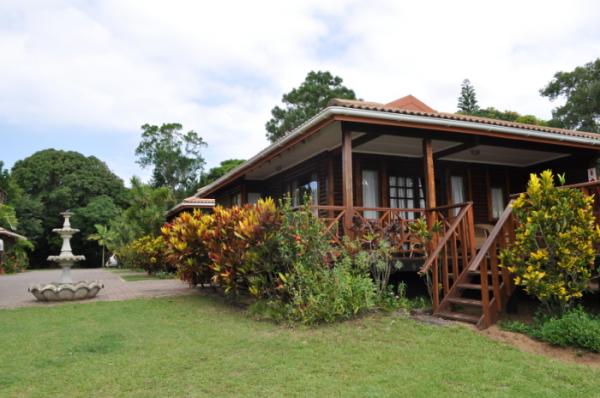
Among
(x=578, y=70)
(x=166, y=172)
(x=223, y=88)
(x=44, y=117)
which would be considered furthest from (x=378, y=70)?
(x=166, y=172)

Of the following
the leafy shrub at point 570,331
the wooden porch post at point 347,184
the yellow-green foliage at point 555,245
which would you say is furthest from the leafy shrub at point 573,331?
the wooden porch post at point 347,184

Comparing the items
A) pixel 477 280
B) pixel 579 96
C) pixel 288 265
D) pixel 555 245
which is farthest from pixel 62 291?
pixel 579 96

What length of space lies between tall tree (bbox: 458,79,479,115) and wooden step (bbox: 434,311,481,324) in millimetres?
34128

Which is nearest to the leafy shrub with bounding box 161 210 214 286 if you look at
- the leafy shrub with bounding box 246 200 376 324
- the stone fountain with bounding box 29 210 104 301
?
the stone fountain with bounding box 29 210 104 301

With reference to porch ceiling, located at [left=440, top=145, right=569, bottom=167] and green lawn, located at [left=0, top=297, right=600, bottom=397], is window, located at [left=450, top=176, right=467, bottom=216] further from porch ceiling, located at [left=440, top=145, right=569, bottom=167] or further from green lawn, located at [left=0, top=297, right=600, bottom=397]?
green lawn, located at [left=0, top=297, right=600, bottom=397]

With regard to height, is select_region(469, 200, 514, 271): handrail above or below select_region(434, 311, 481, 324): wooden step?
above

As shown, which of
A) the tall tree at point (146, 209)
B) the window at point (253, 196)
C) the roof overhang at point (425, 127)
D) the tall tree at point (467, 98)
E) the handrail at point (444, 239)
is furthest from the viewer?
the tall tree at point (467, 98)

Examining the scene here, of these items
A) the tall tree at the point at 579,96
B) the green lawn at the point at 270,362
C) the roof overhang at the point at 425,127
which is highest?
the tall tree at the point at 579,96

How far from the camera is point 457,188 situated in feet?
42.4

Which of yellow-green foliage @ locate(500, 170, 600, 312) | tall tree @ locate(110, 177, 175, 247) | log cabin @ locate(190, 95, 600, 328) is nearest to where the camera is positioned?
yellow-green foliage @ locate(500, 170, 600, 312)

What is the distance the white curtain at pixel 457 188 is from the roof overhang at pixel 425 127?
315 centimetres

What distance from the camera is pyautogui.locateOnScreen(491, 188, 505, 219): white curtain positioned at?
531 inches

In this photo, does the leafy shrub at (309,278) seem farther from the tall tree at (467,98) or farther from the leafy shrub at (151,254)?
the tall tree at (467,98)

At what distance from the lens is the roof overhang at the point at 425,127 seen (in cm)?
793
